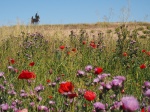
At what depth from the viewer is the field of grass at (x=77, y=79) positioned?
2.23 metres

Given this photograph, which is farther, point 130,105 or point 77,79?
point 77,79

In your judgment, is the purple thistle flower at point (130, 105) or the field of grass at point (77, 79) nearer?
the purple thistle flower at point (130, 105)

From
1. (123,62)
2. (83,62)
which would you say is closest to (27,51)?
(83,62)

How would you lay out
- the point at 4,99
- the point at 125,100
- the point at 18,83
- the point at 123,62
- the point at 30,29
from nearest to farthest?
the point at 125,100
the point at 4,99
the point at 18,83
the point at 123,62
the point at 30,29

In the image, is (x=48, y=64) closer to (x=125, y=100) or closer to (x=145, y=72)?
(x=145, y=72)

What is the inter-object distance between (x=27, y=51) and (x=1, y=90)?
3.60 m

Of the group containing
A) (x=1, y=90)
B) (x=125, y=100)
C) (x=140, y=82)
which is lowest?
(x=140, y=82)

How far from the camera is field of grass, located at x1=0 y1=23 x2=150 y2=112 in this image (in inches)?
88.0

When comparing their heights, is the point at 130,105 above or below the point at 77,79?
above

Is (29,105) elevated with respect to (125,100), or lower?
lower

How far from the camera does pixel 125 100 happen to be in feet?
4.81

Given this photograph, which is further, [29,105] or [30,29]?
[30,29]

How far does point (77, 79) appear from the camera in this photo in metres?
4.33

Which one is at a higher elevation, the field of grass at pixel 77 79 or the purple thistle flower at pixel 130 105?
the purple thistle flower at pixel 130 105
